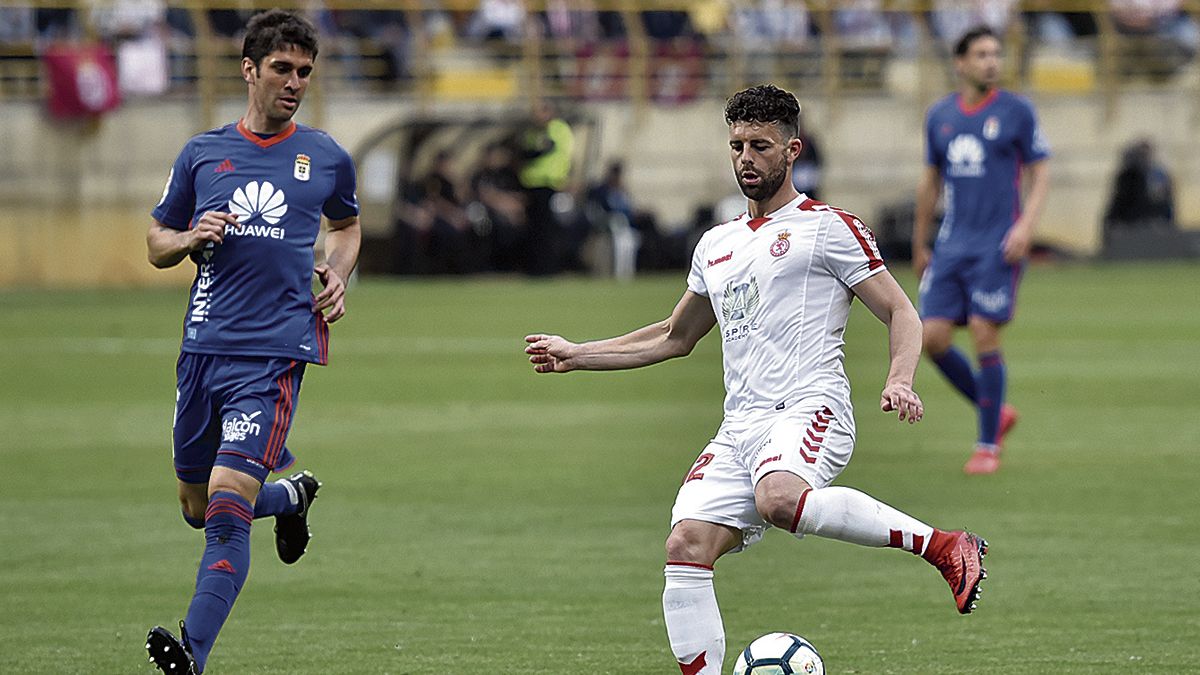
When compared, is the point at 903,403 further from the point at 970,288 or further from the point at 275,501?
the point at 970,288

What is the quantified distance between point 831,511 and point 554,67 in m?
30.3

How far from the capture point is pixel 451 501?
1172 centimetres

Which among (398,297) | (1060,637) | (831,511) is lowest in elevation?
(398,297)

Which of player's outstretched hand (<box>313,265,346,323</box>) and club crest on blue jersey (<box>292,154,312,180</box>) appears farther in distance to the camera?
club crest on blue jersey (<box>292,154,312,180</box>)

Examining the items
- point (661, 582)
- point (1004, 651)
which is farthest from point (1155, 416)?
point (1004, 651)

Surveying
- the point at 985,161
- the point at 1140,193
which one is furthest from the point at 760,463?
the point at 1140,193

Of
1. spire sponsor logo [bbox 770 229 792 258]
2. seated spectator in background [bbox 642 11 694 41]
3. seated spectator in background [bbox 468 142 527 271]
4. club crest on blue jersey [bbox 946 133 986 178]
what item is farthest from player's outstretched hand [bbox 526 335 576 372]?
seated spectator in background [bbox 642 11 694 41]

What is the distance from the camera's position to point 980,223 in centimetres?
1261

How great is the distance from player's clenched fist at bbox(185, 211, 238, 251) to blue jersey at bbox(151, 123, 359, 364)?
0.52 feet

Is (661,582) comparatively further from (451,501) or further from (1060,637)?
(451,501)

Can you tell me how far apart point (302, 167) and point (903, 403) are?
263cm

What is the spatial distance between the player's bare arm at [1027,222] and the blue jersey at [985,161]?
0.06 metres

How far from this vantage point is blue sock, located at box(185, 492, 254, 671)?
6793 millimetres

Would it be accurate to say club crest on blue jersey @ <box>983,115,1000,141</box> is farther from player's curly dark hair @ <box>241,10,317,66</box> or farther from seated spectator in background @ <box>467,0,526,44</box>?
seated spectator in background @ <box>467,0,526,44</box>
